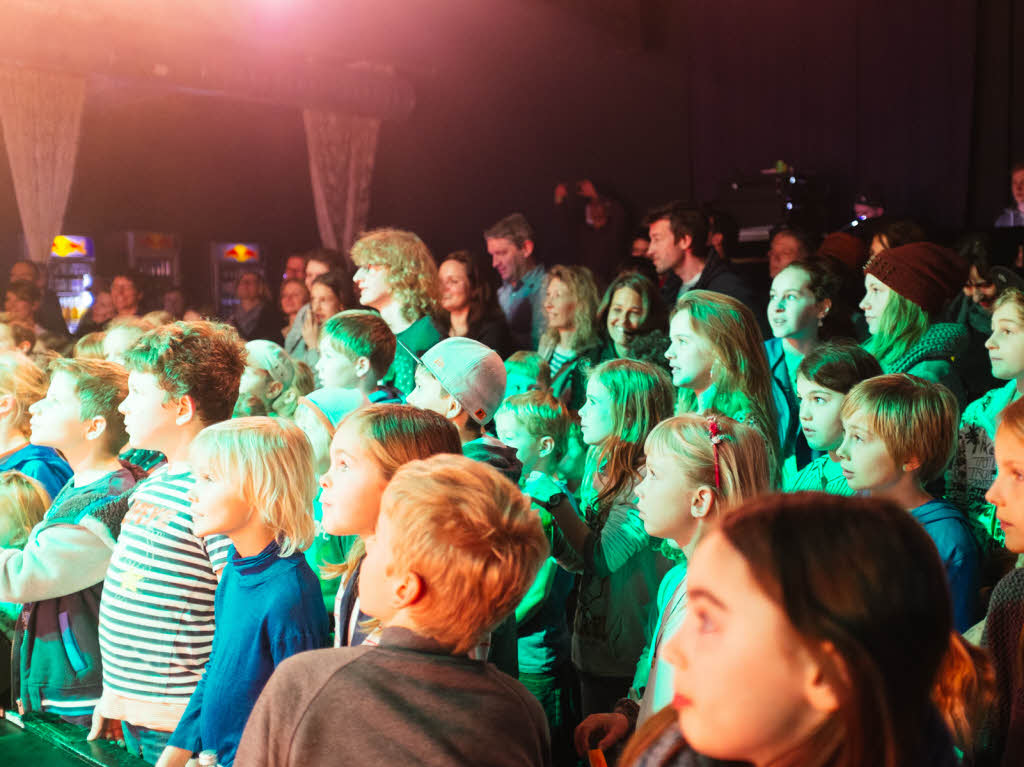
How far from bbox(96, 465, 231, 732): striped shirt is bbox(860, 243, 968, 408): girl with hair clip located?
2321 mm

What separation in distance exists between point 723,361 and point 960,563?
1129 mm

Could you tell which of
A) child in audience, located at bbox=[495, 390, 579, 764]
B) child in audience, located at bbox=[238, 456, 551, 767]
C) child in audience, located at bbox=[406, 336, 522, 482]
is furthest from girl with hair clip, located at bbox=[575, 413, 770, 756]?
child in audience, located at bbox=[406, 336, 522, 482]

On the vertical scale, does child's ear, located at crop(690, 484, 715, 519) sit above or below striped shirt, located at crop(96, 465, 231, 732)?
above

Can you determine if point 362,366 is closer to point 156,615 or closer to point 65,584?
point 65,584

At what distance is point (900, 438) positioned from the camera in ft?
8.02

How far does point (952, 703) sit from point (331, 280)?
437 cm

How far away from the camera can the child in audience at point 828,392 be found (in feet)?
9.75

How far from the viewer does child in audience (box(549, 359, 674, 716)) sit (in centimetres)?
251

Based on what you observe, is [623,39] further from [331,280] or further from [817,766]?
[817,766]

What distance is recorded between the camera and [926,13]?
7.99 metres

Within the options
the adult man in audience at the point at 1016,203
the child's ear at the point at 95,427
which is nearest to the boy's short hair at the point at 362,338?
the child's ear at the point at 95,427

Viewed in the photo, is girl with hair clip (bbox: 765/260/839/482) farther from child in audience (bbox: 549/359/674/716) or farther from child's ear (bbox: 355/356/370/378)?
child's ear (bbox: 355/356/370/378)

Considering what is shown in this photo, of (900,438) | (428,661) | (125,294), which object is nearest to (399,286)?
(900,438)

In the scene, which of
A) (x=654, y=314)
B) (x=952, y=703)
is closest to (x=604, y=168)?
(x=654, y=314)
